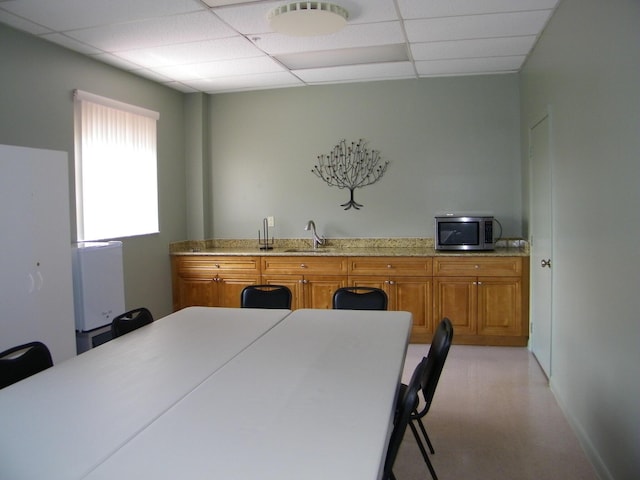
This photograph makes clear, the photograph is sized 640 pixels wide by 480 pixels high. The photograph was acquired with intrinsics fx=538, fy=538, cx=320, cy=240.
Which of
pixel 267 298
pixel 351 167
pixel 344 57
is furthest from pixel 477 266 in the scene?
pixel 344 57

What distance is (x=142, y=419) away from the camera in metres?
1.59

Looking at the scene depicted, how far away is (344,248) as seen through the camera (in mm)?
5461

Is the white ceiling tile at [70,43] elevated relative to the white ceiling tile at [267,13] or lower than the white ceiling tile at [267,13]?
lower

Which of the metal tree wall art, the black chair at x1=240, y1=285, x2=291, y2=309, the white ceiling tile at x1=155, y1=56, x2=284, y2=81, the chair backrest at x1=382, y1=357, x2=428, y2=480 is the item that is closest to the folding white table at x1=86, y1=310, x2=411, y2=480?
the chair backrest at x1=382, y1=357, x2=428, y2=480

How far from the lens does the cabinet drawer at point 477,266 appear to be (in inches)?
182

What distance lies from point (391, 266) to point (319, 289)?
71 cm

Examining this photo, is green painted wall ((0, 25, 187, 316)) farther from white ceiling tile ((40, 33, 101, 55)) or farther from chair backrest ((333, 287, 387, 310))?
chair backrest ((333, 287, 387, 310))

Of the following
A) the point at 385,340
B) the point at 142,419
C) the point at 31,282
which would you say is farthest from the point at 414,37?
the point at 142,419

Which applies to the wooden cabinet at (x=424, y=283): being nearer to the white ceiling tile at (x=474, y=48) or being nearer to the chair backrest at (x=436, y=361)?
the white ceiling tile at (x=474, y=48)

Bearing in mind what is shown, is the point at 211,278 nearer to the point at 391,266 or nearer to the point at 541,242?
the point at 391,266

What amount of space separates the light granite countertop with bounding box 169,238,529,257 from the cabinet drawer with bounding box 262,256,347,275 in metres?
0.05

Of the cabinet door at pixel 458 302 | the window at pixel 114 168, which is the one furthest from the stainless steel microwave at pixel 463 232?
the window at pixel 114 168

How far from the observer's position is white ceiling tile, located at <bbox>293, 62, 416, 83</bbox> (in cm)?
475

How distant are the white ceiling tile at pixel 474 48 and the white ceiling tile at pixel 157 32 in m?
1.54
